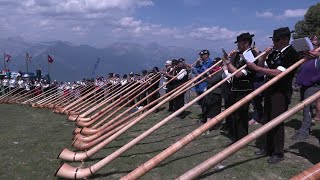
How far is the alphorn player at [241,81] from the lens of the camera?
22.3 ft

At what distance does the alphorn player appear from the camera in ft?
22.3

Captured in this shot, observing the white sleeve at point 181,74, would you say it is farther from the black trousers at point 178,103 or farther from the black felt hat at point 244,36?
the black felt hat at point 244,36

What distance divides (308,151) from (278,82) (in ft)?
4.56

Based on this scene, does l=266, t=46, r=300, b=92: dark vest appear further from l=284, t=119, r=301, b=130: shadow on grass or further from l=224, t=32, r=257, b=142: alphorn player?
l=284, t=119, r=301, b=130: shadow on grass

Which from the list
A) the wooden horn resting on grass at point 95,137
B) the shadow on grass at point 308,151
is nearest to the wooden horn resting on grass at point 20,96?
the wooden horn resting on grass at point 95,137

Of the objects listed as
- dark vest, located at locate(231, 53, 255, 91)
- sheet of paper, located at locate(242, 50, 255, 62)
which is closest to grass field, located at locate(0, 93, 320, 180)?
dark vest, located at locate(231, 53, 255, 91)

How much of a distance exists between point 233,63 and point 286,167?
2.25 m

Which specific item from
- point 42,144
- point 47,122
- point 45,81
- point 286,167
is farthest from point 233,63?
point 45,81

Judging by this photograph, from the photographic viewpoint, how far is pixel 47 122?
12312mm

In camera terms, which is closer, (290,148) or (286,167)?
(286,167)

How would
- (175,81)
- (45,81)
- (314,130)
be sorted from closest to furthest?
(314,130), (175,81), (45,81)

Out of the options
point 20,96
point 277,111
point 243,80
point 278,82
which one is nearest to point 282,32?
point 278,82

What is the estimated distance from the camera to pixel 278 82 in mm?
5938

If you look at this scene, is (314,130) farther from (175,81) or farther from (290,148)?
(175,81)
